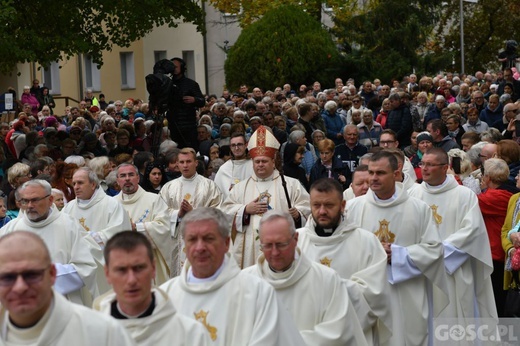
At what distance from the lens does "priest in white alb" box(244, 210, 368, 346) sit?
6930 mm

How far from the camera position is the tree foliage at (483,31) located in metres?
46.9

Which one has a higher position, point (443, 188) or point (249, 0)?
point (249, 0)

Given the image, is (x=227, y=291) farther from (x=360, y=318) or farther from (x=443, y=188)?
(x=443, y=188)

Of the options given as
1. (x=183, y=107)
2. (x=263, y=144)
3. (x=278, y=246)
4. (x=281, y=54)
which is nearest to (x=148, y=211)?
(x=263, y=144)

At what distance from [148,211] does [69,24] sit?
7.37m

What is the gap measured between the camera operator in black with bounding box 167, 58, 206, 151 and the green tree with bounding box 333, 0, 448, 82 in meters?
16.2

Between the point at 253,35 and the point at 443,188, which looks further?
the point at 253,35

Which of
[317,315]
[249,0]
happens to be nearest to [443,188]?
[317,315]

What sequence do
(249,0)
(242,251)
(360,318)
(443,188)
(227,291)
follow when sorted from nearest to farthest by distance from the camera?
1. (227,291)
2. (360,318)
3. (443,188)
4. (242,251)
5. (249,0)

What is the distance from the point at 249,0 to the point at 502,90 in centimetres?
1887

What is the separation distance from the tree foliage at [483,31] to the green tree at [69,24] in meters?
29.1

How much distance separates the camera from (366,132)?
18.6 metres

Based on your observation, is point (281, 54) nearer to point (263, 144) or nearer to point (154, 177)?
point (154, 177)

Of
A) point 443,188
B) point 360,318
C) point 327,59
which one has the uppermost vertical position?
point 327,59
